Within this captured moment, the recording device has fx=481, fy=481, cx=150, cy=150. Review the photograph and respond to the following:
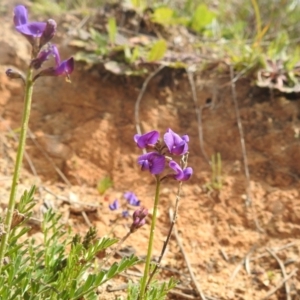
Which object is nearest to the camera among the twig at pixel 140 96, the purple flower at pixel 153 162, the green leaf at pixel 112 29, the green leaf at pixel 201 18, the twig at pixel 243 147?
the purple flower at pixel 153 162

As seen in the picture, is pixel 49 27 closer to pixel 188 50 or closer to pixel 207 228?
pixel 207 228

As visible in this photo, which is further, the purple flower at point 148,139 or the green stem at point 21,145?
the purple flower at point 148,139

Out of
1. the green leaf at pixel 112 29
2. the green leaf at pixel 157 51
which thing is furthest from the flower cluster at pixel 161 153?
the green leaf at pixel 112 29

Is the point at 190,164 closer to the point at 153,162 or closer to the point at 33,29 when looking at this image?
the point at 153,162

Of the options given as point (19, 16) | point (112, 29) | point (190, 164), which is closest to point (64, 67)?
point (19, 16)

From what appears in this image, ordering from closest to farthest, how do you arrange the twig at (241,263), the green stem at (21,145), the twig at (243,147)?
the green stem at (21,145) < the twig at (241,263) < the twig at (243,147)

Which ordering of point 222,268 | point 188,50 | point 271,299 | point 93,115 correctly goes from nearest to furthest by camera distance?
point 271,299, point 222,268, point 93,115, point 188,50

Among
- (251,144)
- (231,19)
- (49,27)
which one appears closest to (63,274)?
(49,27)

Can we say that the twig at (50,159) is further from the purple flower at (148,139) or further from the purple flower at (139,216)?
the purple flower at (148,139)
